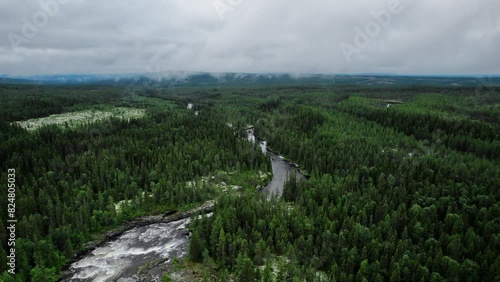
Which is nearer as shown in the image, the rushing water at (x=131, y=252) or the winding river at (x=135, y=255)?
the winding river at (x=135, y=255)

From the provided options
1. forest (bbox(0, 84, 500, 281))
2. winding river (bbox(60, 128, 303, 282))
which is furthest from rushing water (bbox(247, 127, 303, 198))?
winding river (bbox(60, 128, 303, 282))

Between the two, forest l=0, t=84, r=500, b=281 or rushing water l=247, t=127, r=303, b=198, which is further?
rushing water l=247, t=127, r=303, b=198

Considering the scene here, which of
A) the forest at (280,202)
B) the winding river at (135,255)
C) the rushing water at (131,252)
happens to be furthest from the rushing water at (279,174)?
the rushing water at (131,252)

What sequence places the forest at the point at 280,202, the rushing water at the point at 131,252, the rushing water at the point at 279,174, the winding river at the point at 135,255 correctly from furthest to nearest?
the rushing water at the point at 279,174 → the rushing water at the point at 131,252 → the winding river at the point at 135,255 → the forest at the point at 280,202

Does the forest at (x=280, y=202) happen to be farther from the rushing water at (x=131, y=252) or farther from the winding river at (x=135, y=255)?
the rushing water at (x=131, y=252)

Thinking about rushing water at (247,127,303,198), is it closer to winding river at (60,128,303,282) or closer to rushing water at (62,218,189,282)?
winding river at (60,128,303,282)
